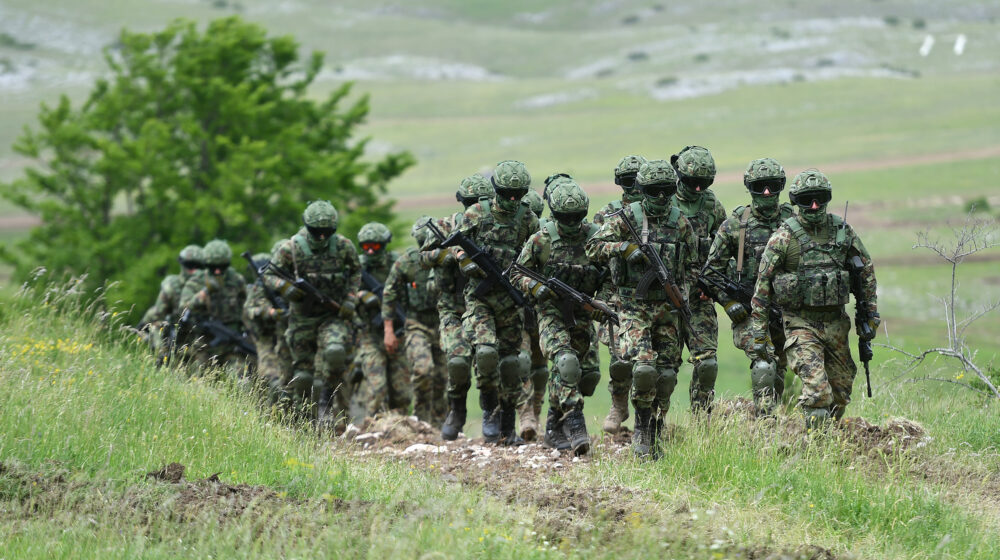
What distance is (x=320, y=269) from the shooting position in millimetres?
11648

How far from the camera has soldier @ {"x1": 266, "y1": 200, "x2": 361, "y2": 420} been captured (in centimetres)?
1153

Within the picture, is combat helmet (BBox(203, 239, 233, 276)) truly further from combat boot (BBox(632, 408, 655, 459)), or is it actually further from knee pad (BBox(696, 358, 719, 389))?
combat boot (BBox(632, 408, 655, 459))

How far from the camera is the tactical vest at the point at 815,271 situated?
905 centimetres

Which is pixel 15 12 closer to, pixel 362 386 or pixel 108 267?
pixel 108 267

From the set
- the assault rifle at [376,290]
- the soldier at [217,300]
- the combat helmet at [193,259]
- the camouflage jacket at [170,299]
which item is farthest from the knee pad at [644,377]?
the camouflage jacket at [170,299]

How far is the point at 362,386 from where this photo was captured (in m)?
16.0

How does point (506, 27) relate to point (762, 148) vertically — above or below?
above

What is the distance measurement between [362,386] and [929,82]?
81.1 metres

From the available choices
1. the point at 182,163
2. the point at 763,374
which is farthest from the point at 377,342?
the point at 182,163

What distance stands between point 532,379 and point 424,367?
5.15 feet

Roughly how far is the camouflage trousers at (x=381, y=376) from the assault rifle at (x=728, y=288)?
4.83 m

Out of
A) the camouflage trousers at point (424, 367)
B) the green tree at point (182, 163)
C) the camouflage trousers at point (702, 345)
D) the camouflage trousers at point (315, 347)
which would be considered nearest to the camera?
the camouflage trousers at point (702, 345)

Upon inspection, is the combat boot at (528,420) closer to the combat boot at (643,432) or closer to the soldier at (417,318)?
the soldier at (417,318)

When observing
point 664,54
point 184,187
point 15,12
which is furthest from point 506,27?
point 184,187
